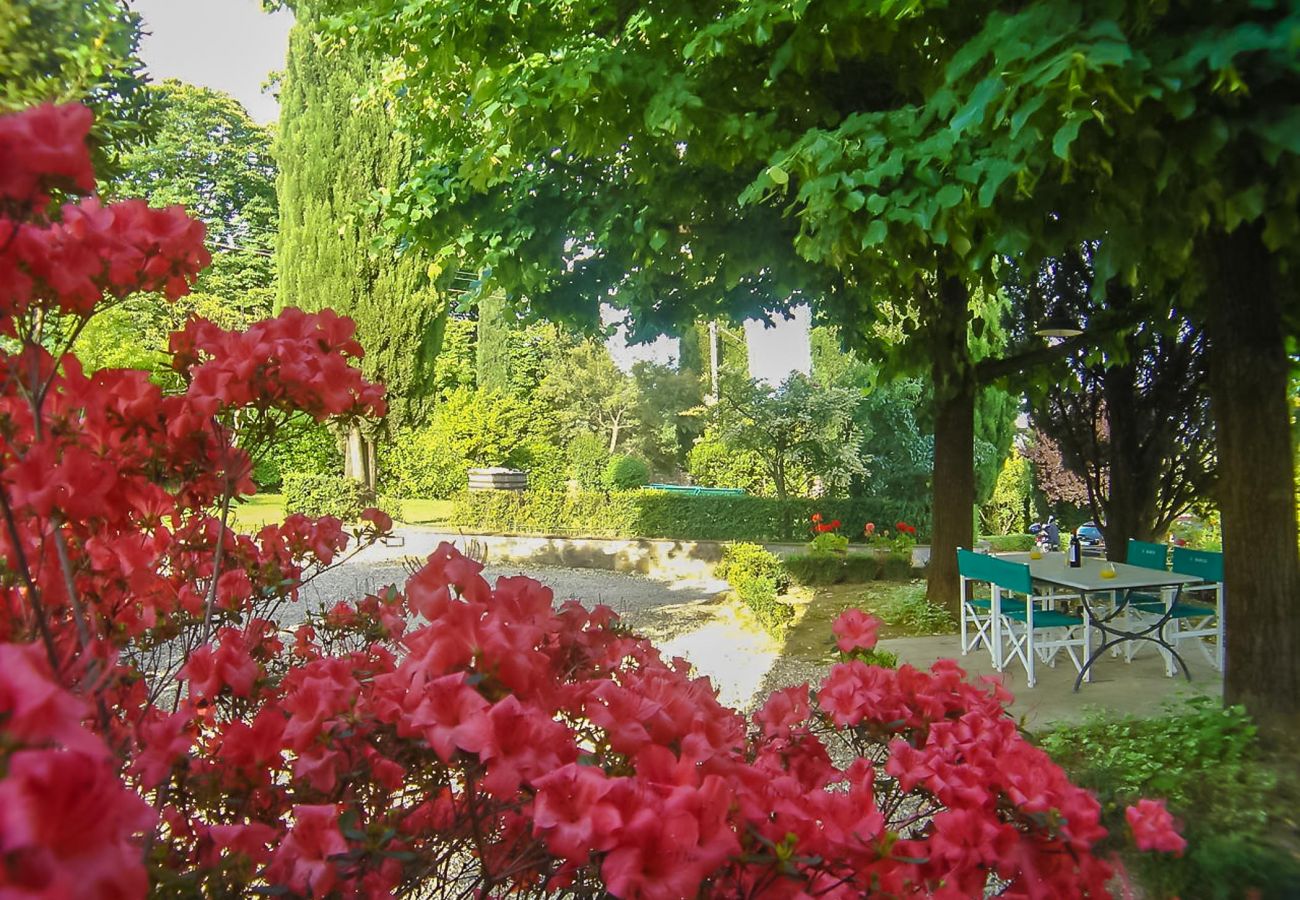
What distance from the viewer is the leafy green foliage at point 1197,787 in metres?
1.61

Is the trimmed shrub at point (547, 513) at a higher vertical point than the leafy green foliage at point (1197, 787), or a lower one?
higher

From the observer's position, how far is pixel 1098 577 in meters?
3.19

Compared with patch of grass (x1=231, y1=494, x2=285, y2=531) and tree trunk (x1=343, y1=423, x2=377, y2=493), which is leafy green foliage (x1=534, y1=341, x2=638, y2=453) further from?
patch of grass (x1=231, y1=494, x2=285, y2=531)

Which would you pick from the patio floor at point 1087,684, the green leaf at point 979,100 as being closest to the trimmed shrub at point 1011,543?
the patio floor at point 1087,684

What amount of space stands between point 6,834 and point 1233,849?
2.04 metres

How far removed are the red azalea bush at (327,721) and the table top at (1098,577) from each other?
245 centimetres

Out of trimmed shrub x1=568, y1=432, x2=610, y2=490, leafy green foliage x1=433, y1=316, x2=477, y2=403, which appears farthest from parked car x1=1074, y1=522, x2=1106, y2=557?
leafy green foliage x1=433, y1=316, x2=477, y2=403

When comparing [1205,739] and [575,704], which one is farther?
[1205,739]

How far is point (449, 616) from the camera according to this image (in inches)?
20.6

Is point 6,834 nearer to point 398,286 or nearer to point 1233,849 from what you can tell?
point 1233,849

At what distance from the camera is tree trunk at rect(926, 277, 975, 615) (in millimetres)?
4027

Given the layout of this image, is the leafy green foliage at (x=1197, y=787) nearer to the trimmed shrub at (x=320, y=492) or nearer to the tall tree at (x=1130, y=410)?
the tall tree at (x=1130, y=410)

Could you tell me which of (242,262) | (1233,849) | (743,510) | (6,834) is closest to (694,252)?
(242,262)

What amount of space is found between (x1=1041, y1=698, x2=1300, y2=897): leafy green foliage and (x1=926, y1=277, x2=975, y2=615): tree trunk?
1645 mm
